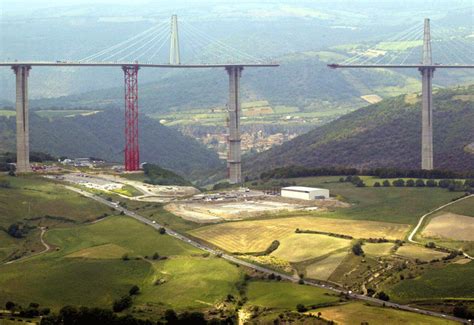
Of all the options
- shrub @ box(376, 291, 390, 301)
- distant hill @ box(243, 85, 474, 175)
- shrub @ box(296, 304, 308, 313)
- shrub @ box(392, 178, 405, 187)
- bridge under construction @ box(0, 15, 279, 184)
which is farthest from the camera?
distant hill @ box(243, 85, 474, 175)

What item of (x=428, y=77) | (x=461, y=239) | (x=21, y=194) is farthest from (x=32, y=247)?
(x=428, y=77)

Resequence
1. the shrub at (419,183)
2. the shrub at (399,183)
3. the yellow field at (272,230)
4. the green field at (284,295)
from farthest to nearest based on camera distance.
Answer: the shrub at (399,183) < the shrub at (419,183) < the yellow field at (272,230) < the green field at (284,295)

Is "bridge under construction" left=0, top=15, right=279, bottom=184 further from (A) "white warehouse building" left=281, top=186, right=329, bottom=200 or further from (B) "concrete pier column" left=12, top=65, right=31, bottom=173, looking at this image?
(A) "white warehouse building" left=281, top=186, right=329, bottom=200

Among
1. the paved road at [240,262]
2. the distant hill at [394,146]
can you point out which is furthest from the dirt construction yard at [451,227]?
the distant hill at [394,146]

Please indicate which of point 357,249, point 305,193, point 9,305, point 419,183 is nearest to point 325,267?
point 357,249

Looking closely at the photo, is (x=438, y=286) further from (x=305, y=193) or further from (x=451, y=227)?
(x=305, y=193)

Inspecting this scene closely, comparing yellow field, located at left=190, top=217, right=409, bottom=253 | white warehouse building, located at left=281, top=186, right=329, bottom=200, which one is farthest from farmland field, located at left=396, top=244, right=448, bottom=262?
white warehouse building, located at left=281, top=186, right=329, bottom=200

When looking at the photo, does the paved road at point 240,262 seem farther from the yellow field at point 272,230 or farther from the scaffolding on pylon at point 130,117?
the scaffolding on pylon at point 130,117
